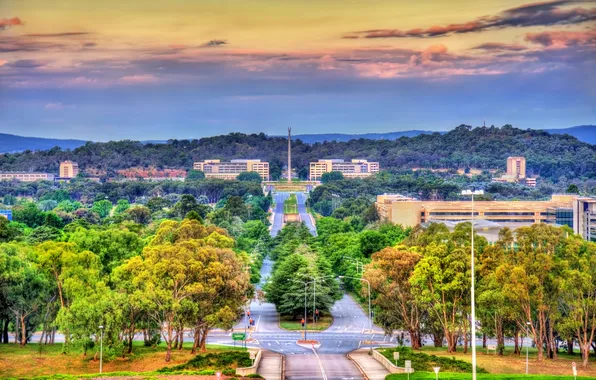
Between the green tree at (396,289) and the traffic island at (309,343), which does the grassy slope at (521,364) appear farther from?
the traffic island at (309,343)

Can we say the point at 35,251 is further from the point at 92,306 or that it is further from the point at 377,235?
the point at 377,235

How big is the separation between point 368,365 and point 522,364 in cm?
917

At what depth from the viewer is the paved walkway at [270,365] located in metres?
51.5

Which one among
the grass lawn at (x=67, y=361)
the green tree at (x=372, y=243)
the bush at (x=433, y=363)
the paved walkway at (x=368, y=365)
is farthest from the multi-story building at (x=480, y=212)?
the grass lawn at (x=67, y=361)

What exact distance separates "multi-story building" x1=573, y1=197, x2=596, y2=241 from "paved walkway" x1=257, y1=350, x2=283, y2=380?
65325mm

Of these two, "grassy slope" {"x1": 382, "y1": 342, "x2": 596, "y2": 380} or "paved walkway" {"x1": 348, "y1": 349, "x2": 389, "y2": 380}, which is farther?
"grassy slope" {"x1": 382, "y1": 342, "x2": 596, "y2": 380}

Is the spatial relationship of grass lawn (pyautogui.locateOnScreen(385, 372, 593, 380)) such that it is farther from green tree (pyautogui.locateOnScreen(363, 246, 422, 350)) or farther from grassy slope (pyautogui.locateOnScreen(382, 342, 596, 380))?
green tree (pyautogui.locateOnScreen(363, 246, 422, 350))

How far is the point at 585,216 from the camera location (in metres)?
117

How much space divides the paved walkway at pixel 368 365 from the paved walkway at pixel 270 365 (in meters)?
4.89

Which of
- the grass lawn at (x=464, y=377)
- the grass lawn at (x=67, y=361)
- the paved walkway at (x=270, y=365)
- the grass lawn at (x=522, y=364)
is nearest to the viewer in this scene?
the grass lawn at (x=464, y=377)

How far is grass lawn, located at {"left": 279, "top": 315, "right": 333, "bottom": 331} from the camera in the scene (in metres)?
75.4

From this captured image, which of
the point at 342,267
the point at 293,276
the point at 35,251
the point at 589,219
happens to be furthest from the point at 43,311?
the point at 589,219

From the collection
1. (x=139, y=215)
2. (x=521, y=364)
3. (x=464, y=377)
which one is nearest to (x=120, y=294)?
(x=464, y=377)

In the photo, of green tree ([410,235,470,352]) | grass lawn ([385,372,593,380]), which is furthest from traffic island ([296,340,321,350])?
grass lawn ([385,372,593,380])
